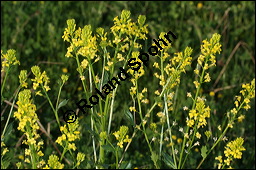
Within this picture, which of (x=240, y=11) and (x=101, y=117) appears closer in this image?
(x=101, y=117)

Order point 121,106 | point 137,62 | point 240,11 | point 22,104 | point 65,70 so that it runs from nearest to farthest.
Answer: point 22,104
point 137,62
point 121,106
point 65,70
point 240,11

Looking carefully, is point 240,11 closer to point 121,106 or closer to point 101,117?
point 121,106

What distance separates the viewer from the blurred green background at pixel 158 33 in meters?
3.53

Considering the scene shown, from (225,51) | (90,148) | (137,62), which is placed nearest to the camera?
(137,62)

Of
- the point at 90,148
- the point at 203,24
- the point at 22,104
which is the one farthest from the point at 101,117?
the point at 203,24

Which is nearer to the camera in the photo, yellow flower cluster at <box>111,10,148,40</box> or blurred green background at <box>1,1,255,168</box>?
yellow flower cluster at <box>111,10,148,40</box>

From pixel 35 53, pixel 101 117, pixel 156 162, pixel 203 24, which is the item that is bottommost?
pixel 156 162

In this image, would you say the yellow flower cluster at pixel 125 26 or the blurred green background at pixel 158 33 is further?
the blurred green background at pixel 158 33

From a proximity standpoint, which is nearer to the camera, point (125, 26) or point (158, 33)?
point (125, 26)

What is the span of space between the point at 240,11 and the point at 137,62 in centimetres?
290

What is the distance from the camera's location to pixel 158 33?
431cm

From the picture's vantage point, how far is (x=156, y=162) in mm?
2348

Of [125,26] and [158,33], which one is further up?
[158,33]

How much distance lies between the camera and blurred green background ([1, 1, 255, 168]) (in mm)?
3528
